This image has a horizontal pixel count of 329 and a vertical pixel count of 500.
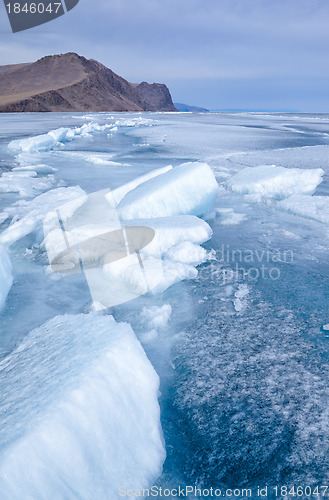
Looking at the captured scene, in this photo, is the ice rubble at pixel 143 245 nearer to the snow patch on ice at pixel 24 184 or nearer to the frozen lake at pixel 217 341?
the frozen lake at pixel 217 341

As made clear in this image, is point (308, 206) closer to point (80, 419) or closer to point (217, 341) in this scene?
point (217, 341)

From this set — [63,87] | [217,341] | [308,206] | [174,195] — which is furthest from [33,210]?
[63,87]

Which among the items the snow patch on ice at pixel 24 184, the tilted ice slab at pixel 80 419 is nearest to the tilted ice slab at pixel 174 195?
the snow patch on ice at pixel 24 184

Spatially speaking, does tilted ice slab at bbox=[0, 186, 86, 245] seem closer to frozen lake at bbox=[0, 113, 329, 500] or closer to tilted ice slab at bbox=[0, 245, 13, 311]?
frozen lake at bbox=[0, 113, 329, 500]

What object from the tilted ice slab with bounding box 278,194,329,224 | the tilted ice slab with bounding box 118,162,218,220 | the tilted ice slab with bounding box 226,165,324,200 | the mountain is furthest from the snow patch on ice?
the mountain

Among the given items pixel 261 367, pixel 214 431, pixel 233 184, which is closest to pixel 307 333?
pixel 261 367

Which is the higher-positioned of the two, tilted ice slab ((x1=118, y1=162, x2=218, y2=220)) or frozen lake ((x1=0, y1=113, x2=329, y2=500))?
tilted ice slab ((x1=118, y1=162, x2=218, y2=220))

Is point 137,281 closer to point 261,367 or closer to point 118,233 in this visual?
point 118,233
